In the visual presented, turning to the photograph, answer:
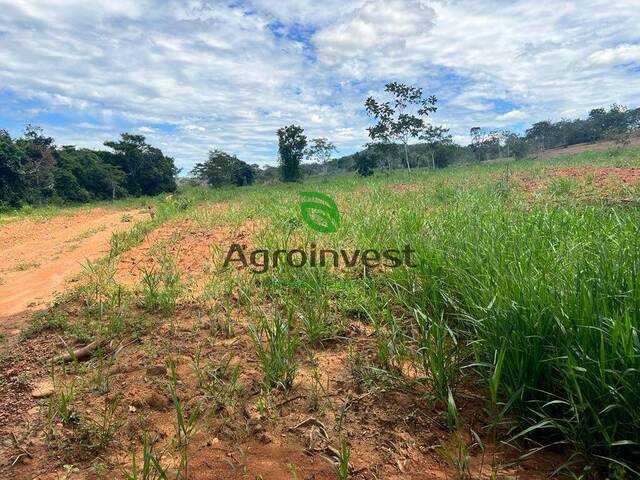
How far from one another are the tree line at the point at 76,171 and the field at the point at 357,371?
60.8 feet

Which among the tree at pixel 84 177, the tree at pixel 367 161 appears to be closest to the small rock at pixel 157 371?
the tree at pixel 84 177

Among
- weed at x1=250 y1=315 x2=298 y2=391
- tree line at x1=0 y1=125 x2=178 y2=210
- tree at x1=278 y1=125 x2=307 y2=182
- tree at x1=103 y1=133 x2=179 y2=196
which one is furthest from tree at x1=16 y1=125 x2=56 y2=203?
weed at x1=250 y1=315 x2=298 y2=391

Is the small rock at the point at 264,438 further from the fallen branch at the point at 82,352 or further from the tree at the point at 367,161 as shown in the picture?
the tree at the point at 367,161

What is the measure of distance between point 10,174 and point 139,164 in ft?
37.2

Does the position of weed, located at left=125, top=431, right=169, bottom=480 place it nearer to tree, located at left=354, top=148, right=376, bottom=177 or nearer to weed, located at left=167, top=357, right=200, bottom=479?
weed, located at left=167, top=357, right=200, bottom=479

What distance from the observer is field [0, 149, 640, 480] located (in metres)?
1.59

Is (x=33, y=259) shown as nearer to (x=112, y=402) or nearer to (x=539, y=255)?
(x=112, y=402)

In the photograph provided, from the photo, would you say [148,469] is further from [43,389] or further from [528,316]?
[528,316]

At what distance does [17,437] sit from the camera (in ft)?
6.11

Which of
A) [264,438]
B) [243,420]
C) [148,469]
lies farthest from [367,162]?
[148,469]

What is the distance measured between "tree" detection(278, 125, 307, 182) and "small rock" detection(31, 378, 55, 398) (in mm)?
30171

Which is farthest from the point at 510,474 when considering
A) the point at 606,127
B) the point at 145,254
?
the point at 606,127

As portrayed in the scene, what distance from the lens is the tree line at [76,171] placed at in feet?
59.9

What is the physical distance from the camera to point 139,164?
95.3 ft
